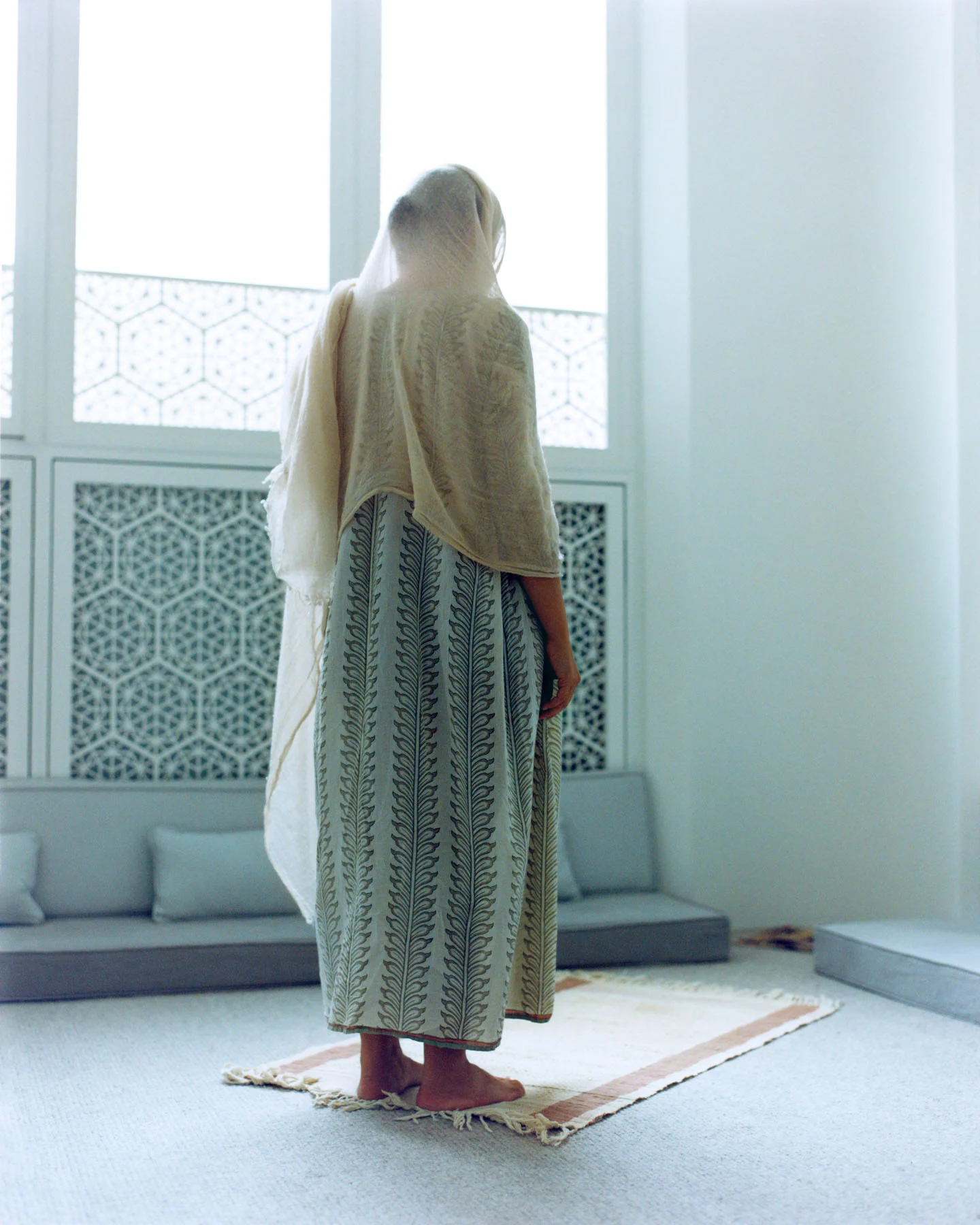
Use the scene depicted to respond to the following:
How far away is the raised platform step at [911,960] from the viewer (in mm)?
3006

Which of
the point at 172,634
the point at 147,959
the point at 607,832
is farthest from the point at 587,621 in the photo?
the point at 147,959

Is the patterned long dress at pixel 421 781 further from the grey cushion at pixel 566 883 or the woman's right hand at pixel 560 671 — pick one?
the grey cushion at pixel 566 883

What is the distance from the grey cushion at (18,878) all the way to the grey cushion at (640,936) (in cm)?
148

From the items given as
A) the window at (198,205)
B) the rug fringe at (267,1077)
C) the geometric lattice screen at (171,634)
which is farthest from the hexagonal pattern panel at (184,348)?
the rug fringe at (267,1077)

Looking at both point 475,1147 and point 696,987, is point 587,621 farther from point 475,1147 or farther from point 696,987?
point 475,1147

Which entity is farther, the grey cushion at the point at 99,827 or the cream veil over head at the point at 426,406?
the grey cushion at the point at 99,827

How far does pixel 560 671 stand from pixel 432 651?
0.26 meters

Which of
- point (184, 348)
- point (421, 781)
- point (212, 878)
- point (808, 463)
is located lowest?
point (212, 878)

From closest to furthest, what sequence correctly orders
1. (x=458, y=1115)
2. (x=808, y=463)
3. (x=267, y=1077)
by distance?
(x=458, y=1115) → (x=267, y=1077) → (x=808, y=463)

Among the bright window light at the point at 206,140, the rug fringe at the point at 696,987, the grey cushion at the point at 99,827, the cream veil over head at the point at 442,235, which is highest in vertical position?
the bright window light at the point at 206,140

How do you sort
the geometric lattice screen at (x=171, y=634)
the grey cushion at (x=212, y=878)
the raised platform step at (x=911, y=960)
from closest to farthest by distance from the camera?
the raised platform step at (x=911, y=960)
the grey cushion at (x=212, y=878)
the geometric lattice screen at (x=171, y=634)

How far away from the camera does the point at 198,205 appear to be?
4168mm

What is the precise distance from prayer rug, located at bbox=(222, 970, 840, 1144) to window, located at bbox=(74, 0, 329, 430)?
2147 mm

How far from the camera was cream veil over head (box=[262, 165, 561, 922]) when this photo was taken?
2207 millimetres
